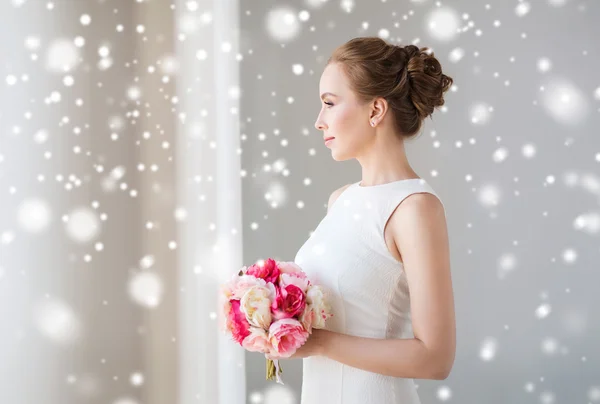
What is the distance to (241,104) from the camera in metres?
2.26

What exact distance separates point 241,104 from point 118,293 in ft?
2.75

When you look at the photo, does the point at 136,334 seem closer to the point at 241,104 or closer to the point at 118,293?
the point at 118,293

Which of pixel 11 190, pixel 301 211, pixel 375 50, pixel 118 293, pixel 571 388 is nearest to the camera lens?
pixel 375 50

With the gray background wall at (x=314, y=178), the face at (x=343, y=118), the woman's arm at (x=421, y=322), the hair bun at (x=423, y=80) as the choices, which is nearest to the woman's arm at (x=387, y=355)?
the woman's arm at (x=421, y=322)

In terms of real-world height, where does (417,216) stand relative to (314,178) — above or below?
below

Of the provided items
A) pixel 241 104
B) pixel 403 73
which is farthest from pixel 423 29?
pixel 403 73

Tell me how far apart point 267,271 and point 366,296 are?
23 centimetres

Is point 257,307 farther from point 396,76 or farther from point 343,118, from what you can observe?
point 396,76

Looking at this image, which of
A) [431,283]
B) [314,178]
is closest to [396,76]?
[431,283]

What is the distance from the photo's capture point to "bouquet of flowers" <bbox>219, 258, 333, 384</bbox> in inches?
44.6

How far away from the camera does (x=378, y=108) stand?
1366mm

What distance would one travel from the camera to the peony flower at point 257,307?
114 cm

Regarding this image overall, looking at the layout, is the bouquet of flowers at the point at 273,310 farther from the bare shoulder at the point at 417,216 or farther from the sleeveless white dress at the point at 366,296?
the bare shoulder at the point at 417,216

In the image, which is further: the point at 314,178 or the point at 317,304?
the point at 314,178
